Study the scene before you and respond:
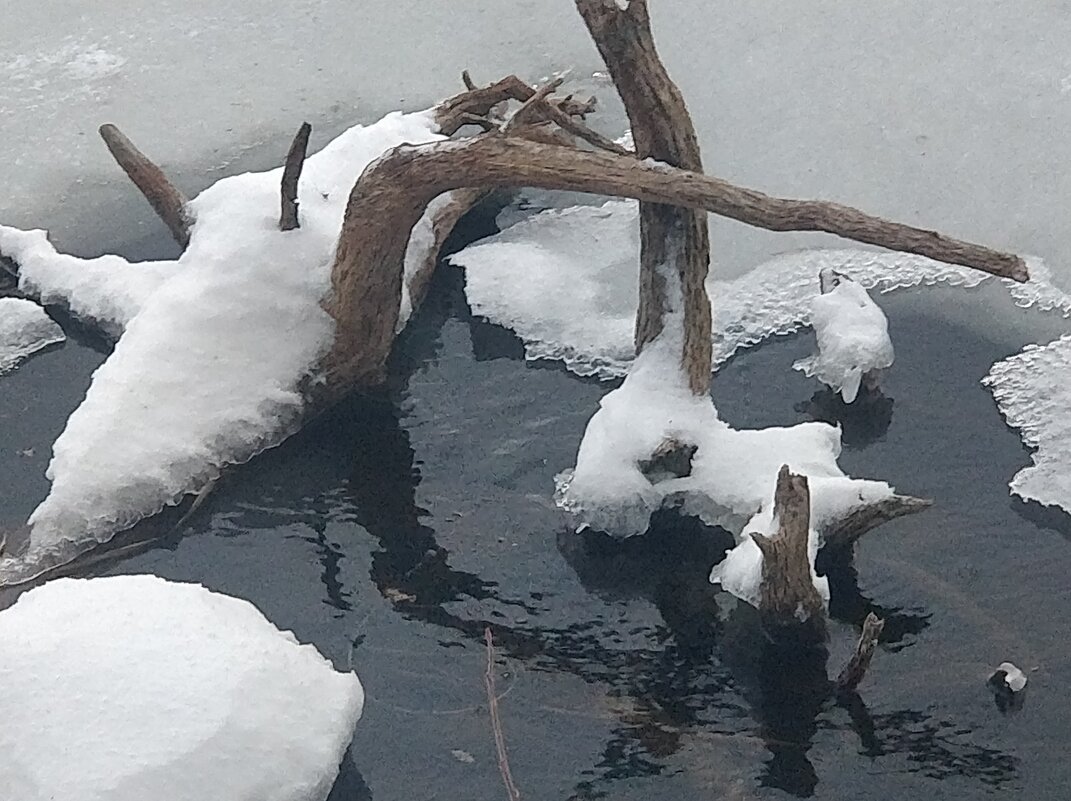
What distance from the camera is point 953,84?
4871mm

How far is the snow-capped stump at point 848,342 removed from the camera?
Answer: 3646mm

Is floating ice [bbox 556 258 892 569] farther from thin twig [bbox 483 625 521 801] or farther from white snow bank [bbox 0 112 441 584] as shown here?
white snow bank [bbox 0 112 441 584]

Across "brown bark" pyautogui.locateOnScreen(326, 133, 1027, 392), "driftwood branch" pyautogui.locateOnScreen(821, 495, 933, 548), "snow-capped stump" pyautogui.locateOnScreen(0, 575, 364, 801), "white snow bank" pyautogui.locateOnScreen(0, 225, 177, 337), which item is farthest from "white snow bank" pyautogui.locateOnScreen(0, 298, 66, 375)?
"driftwood branch" pyautogui.locateOnScreen(821, 495, 933, 548)

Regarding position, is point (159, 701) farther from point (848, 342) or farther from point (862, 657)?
point (848, 342)

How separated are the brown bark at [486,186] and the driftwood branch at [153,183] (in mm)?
688

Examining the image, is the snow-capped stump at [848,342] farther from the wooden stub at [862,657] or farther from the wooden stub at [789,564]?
the wooden stub at [862,657]

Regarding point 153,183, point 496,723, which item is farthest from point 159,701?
point 153,183

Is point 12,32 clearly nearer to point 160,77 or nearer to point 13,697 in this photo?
A: point 160,77

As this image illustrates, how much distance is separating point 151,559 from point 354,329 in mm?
804

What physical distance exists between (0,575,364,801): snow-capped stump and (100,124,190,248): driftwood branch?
1568 millimetres

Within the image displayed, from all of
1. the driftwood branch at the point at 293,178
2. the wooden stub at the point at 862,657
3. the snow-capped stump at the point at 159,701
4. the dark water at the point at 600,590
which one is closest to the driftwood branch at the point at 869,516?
the dark water at the point at 600,590

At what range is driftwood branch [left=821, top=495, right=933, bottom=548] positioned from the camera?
A: 3076 mm

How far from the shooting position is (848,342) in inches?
144

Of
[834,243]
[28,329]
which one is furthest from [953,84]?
[28,329]
